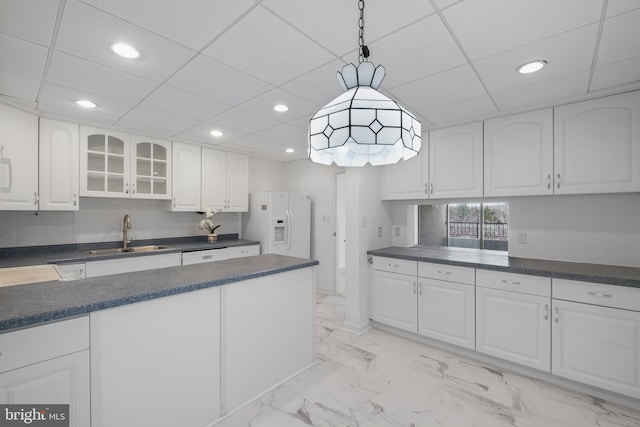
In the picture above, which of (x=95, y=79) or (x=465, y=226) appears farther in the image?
(x=465, y=226)

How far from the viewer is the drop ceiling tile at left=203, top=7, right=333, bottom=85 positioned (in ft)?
4.78

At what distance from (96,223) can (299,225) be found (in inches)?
106

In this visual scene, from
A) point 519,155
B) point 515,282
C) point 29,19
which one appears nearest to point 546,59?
point 519,155

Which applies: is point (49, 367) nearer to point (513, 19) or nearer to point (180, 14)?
point (180, 14)

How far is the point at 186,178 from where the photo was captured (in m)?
3.91

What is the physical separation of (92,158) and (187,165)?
1.03 meters

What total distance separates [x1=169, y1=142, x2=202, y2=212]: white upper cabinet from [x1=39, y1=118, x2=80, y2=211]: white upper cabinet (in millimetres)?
1000

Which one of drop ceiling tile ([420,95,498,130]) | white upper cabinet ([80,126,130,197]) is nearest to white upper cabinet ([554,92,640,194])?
drop ceiling tile ([420,95,498,130])

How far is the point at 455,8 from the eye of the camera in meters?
1.32

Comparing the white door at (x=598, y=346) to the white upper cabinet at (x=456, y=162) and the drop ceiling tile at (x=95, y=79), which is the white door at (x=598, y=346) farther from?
the drop ceiling tile at (x=95, y=79)

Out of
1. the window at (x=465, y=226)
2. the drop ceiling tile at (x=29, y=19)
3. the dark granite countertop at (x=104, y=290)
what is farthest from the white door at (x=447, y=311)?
the drop ceiling tile at (x=29, y=19)

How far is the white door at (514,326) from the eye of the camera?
228 centimetres

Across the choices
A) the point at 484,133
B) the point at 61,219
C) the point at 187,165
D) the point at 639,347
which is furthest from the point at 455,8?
the point at 61,219

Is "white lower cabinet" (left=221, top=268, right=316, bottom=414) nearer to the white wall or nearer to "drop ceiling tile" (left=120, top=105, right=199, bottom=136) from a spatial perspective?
"drop ceiling tile" (left=120, top=105, right=199, bottom=136)
